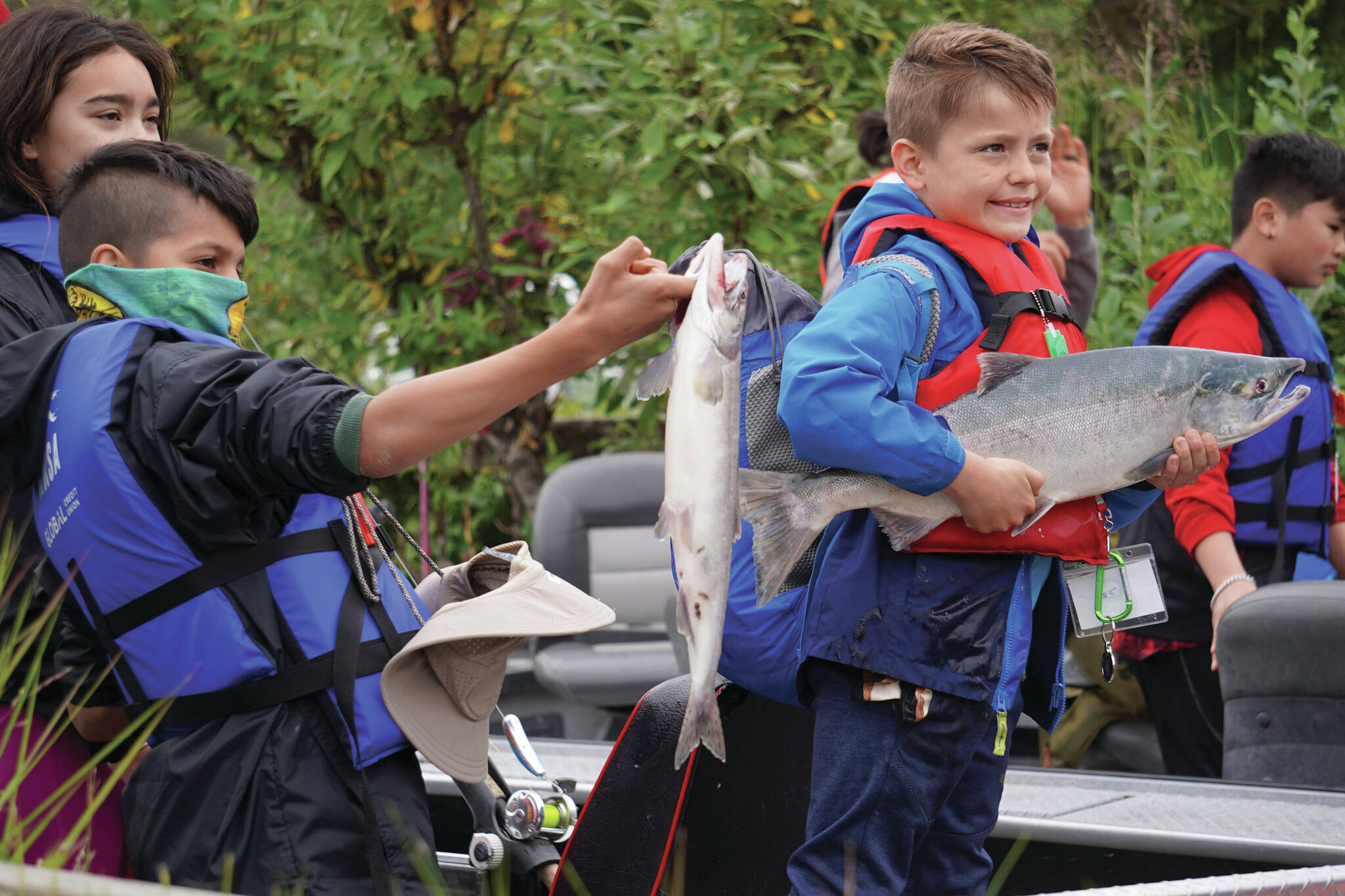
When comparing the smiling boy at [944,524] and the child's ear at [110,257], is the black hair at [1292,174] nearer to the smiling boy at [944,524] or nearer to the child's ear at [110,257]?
the smiling boy at [944,524]

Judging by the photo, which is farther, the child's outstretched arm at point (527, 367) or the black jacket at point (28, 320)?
the black jacket at point (28, 320)

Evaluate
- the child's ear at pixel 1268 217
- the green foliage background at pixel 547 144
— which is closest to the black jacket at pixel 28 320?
Answer: the green foliage background at pixel 547 144

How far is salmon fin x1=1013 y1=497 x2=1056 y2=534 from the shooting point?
6.35 ft

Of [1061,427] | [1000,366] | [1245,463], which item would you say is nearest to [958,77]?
[1000,366]

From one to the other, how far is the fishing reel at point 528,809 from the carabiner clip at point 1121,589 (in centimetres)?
97

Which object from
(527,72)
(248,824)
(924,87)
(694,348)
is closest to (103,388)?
(248,824)

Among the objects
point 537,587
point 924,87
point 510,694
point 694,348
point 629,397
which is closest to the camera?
point 694,348

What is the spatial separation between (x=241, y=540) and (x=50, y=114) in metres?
1.13

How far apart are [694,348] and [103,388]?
2.74 ft

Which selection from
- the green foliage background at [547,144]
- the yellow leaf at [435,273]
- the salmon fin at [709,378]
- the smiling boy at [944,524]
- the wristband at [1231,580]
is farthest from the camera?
the yellow leaf at [435,273]

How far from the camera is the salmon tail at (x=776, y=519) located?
1914mm

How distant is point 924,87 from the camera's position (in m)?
2.14

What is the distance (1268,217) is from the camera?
Answer: 388 centimetres

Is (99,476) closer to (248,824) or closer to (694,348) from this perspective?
(248,824)
